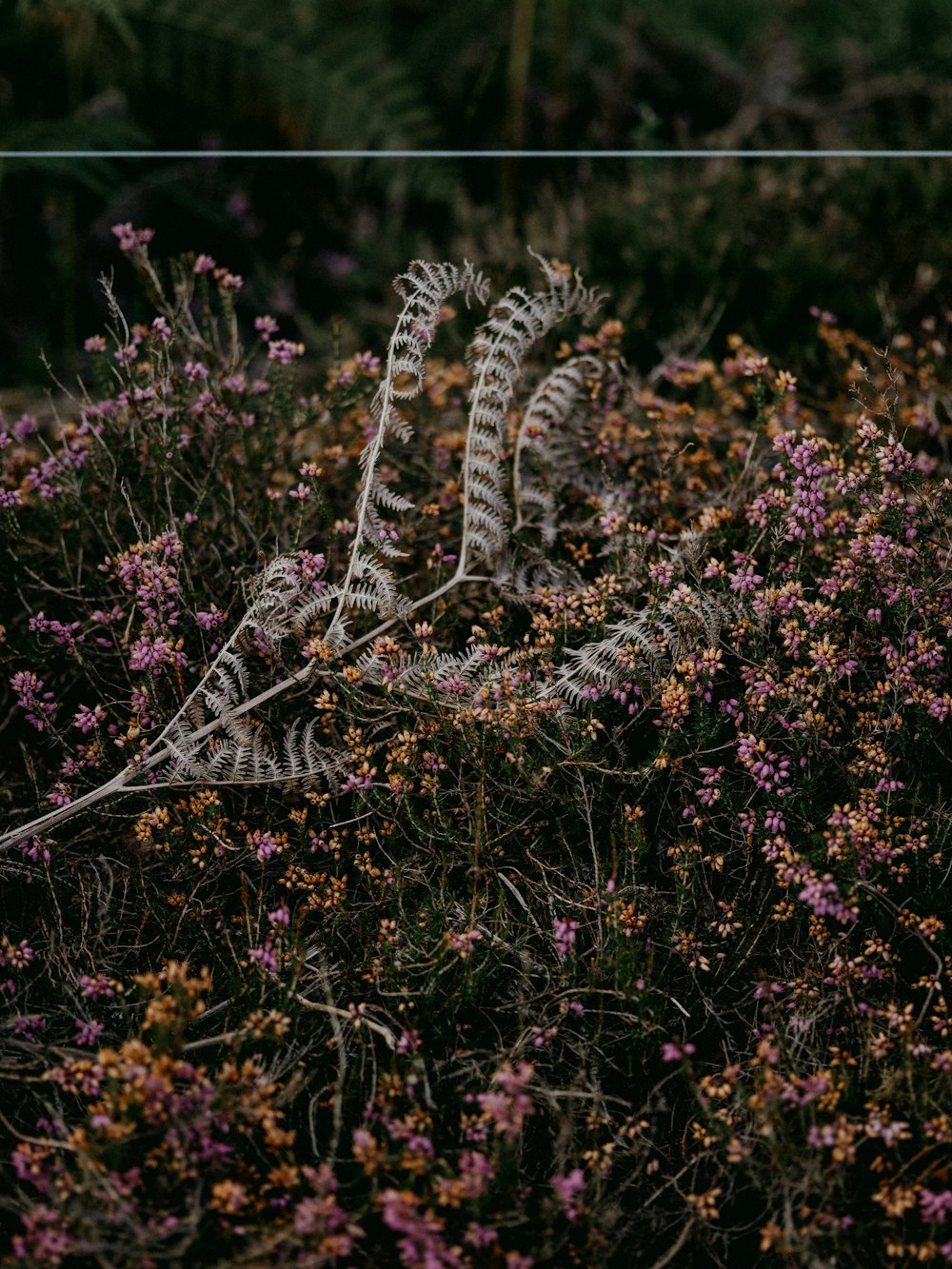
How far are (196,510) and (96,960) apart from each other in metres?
0.99

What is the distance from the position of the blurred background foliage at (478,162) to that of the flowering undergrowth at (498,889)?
1.10 metres

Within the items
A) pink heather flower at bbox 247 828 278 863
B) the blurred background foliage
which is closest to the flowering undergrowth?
pink heather flower at bbox 247 828 278 863

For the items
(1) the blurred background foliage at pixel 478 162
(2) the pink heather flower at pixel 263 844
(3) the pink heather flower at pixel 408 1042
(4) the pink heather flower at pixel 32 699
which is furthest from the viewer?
(1) the blurred background foliage at pixel 478 162

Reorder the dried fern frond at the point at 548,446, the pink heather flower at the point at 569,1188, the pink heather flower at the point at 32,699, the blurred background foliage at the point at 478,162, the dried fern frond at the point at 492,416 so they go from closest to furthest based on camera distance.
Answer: the pink heather flower at the point at 569,1188 < the pink heather flower at the point at 32,699 < the dried fern frond at the point at 492,416 < the dried fern frond at the point at 548,446 < the blurred background foliage at the point at 478,162

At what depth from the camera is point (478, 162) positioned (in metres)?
4.89

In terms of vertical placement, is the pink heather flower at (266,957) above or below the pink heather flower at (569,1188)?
above

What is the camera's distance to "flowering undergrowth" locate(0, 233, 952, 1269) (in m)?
1.71

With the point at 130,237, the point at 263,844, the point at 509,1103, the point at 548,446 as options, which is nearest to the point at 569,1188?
the point at 509,1103

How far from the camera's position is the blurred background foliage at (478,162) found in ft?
12.4

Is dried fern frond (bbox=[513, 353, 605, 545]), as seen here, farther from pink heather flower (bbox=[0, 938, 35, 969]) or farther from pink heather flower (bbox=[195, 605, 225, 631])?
pink heather flower (bbox=[0, 938, 35, 969])

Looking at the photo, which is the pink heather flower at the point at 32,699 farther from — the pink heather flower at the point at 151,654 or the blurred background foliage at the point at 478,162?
the blurred background foliage at the point at 478,162

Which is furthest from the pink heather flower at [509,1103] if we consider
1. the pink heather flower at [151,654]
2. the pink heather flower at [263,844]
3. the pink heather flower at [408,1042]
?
the pink heather flower at [151,654]

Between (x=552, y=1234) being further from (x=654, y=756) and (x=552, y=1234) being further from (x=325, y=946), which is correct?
(x=654, y=756)

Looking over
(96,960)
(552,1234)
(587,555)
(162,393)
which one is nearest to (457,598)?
(587,555)
